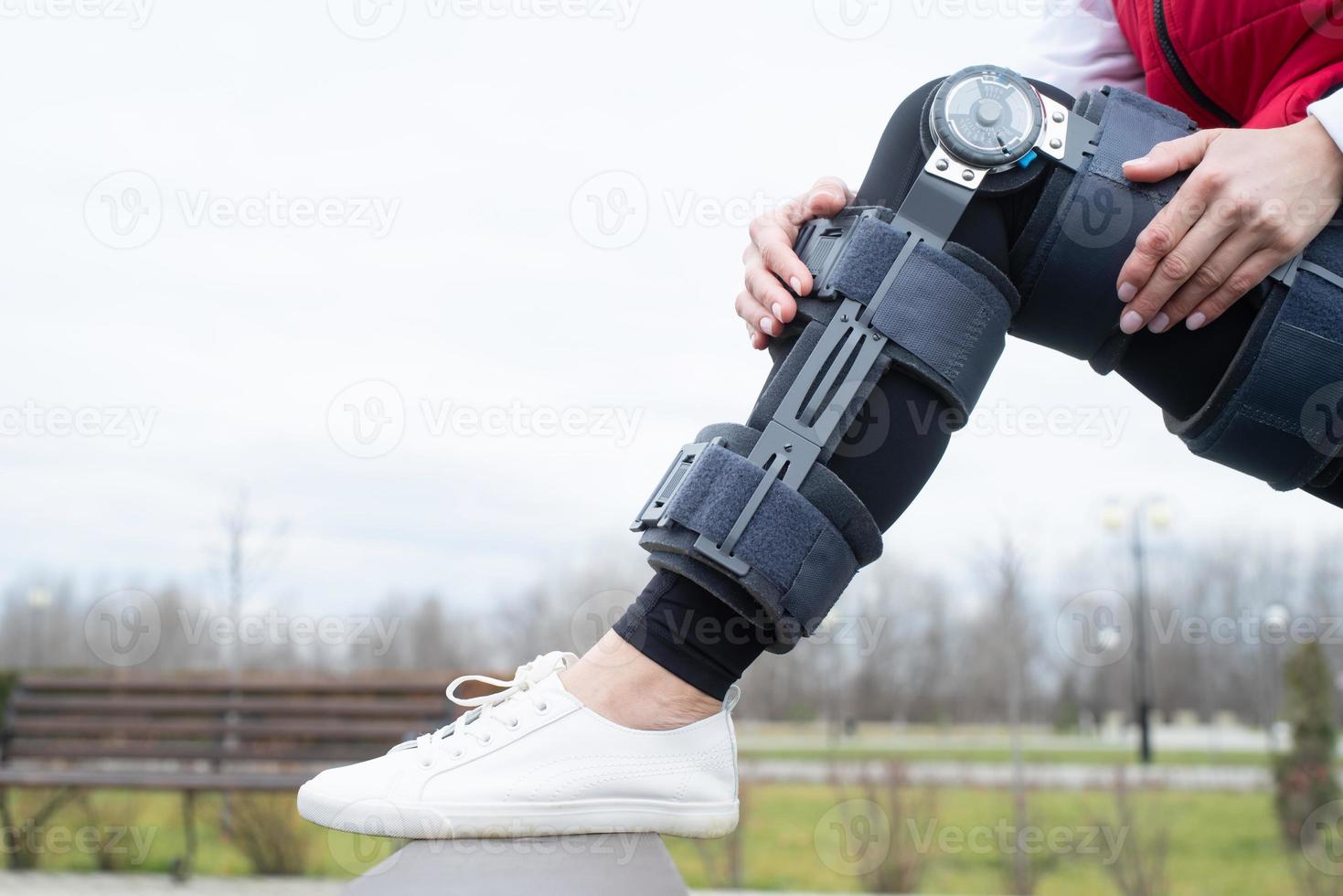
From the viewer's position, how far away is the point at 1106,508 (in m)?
11.2

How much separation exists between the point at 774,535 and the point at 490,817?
44 cm

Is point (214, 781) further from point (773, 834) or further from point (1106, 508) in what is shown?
point (1106, 508)

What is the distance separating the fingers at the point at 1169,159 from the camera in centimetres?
99

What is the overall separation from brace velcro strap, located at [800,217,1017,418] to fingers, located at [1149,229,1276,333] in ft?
0.55

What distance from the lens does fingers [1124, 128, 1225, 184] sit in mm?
990

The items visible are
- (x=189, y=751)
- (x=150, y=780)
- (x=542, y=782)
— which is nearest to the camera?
(x=542, y=782)

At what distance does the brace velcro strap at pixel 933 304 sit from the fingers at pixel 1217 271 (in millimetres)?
169

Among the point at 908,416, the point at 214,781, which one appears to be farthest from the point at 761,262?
the point at 214,781

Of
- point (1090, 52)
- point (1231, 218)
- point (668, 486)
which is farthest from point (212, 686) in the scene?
point (1231, 218)

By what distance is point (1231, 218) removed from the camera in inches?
37.5

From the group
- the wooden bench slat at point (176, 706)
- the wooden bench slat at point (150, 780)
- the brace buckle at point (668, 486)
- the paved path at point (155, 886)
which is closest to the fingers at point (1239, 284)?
the brace buckle at point (668, 486)

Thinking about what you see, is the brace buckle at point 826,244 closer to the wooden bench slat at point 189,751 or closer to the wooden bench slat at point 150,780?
the wooden bench slat at point 150,780

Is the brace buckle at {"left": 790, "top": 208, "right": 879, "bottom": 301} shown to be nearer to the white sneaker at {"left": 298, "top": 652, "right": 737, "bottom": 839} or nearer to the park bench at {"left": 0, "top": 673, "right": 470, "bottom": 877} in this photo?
the white sneaker at {"left": 298, "top": 652, "right": 737, "bottom": 839}

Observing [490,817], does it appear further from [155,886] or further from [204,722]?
[204,722]
